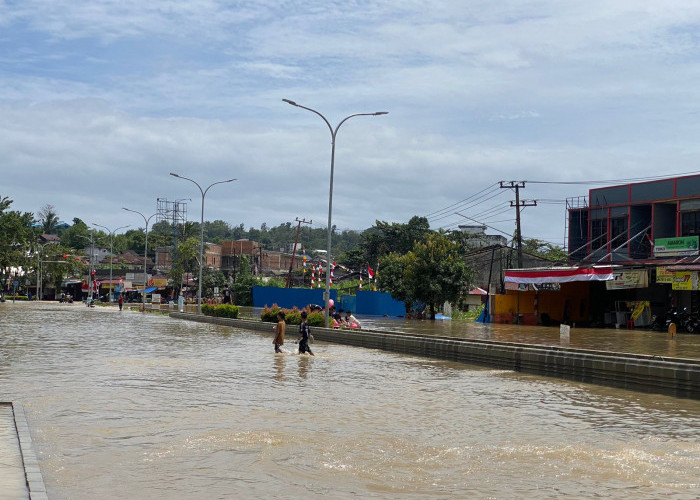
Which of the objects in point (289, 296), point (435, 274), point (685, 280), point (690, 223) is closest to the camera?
point (685, 280)

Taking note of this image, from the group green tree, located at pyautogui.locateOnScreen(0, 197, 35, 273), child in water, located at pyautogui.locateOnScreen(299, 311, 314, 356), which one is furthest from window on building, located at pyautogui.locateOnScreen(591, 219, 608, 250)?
green tree, located at pyautogui.locateOnScreen(0, 197, 35, 273)

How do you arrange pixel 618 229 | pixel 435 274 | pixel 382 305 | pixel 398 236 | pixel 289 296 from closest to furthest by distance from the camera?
pixel 618 229
pixel 435 274
pixel 382 305
pixel 289 296
pixel 398 236

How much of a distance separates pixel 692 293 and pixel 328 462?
31.3m

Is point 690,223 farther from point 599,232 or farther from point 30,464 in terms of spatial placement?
point 30,464

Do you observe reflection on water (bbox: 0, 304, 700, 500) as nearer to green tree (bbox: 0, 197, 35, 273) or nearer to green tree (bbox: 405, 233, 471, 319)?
green tree (bbox: 405, 233, 471, 319)

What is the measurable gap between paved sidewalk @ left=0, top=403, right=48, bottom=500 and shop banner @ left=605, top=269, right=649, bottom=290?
29.7m

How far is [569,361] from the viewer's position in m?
18.7

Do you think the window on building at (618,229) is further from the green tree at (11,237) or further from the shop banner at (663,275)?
the green tree at (11,237)

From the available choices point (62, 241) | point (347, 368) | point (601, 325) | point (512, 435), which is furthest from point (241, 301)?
point (62, 241)

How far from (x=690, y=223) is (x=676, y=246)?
9.06 feet

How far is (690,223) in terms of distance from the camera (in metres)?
39.2

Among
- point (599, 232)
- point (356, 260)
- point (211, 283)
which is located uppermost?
point (599, 232)

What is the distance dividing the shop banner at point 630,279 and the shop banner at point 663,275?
80 centimetres

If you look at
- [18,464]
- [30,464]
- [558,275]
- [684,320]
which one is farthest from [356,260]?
[30,464]
